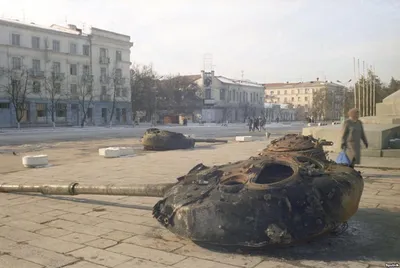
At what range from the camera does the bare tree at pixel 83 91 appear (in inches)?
2016

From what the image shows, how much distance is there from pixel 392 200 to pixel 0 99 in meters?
43.5

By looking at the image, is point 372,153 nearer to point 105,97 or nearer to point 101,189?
point 101,189

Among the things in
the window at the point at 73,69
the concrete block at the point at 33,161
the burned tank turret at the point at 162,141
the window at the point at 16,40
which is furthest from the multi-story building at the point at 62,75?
the concrete block at the point at 33,161

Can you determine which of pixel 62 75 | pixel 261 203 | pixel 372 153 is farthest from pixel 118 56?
pixel 261 203

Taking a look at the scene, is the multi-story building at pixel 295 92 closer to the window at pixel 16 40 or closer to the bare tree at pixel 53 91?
the bare tree at pixel 53 91

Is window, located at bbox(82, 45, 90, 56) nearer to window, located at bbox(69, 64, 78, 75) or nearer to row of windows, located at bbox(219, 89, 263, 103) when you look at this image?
window, located at bbox(69, 64, 78, 75)

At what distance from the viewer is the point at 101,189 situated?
6211 mm

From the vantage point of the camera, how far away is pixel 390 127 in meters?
12.6

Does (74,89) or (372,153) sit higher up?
(74,89)

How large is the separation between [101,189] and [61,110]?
1822 inches

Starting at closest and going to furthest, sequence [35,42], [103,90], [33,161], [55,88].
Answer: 1. [33,161]
2. [55,88]
3. [35,42]
4. [103,90]

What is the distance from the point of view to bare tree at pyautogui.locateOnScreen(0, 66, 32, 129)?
141 feet

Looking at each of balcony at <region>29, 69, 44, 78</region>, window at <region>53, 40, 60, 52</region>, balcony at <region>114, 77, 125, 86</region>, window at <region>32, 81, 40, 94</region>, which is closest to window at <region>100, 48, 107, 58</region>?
balcony at <region>114, 77, 125, 86</region>

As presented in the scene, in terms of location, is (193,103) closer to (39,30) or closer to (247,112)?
(247,112)
